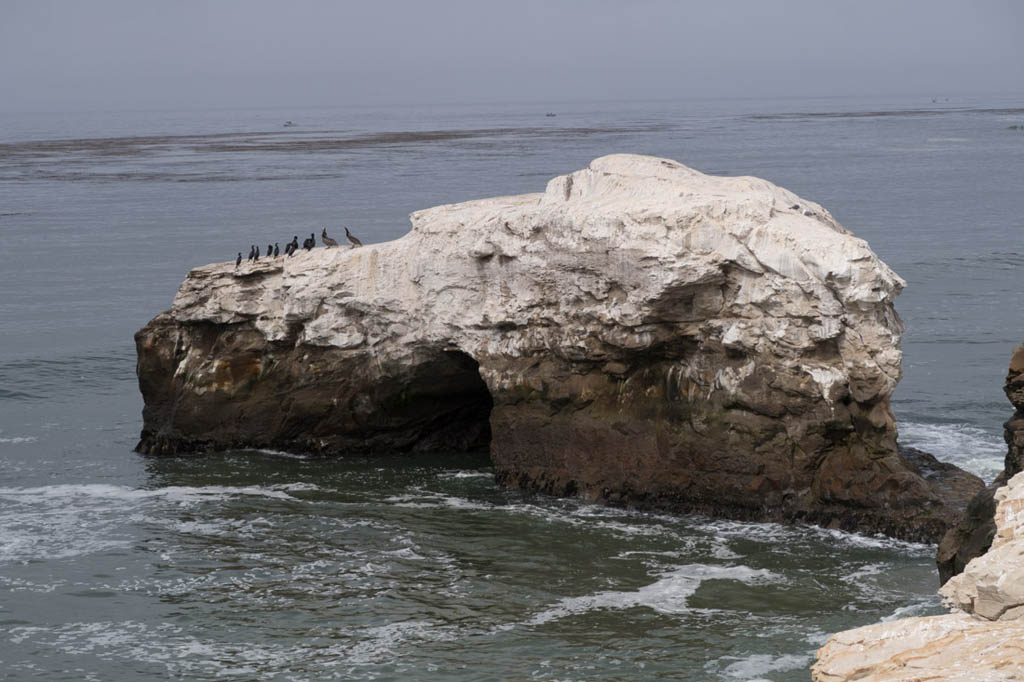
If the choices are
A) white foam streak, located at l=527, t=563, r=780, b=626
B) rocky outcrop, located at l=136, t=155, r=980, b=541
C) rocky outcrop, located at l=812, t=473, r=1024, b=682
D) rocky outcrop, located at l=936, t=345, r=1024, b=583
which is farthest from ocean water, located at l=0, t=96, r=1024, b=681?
rocky outcrop, located at l=812, t=473, r=1024, b=682

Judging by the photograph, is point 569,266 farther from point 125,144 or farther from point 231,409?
point 125,144

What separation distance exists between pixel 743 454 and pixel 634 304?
3346 mm

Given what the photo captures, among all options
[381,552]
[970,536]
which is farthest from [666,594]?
[970,536]

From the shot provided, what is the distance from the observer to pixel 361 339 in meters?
28.0

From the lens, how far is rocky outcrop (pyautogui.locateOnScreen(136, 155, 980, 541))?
76.3 ft

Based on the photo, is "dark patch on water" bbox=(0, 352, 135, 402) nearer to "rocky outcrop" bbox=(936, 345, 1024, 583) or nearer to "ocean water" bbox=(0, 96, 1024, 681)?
"ocean water" bbox=(0, 96, 1024, 681)

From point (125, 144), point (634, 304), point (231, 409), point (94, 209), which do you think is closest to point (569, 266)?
point (634, 304)

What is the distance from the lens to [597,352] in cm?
2522

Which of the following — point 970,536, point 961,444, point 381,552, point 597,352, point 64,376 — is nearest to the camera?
point 970,536

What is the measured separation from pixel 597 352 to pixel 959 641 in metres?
15.2

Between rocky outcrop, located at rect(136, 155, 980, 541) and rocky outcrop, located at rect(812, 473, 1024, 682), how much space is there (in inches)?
464

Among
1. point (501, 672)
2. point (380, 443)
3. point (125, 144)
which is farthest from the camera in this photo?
point (125, 144)

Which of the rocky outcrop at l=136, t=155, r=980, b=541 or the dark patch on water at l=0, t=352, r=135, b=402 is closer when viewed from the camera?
the rocky outcrop at l=136, t=155, r=980, b=541

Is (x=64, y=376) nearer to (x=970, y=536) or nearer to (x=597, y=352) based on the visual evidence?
(x=597, y=352)
